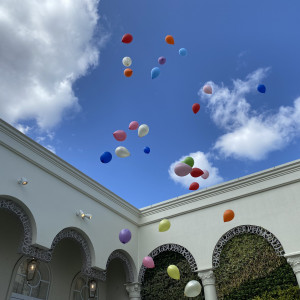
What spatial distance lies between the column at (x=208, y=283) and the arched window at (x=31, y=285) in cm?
336

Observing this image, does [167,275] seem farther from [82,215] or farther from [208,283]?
[82,215]

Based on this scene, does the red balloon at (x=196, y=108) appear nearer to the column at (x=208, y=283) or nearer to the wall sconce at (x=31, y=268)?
the column at (x=208, y=283)

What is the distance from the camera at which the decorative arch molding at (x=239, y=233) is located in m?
6.32

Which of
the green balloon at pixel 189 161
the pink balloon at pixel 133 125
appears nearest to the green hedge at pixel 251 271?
the green balloon at pixel 189 161

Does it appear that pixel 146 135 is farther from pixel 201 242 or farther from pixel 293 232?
pixel 293 232

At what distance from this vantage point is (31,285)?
671cm

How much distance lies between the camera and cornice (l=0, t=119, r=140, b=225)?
5.63 meters

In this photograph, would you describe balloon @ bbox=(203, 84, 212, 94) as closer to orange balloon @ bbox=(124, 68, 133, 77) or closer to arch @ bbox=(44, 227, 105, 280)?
orange balloon @ bbox=(124, 68, 133, 77)

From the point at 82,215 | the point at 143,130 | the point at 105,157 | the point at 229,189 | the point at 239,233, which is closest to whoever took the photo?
the point at 105,157

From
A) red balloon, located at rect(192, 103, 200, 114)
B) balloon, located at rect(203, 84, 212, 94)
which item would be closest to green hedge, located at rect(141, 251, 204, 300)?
red balloon, located at rect(192, 103, 200, 114)

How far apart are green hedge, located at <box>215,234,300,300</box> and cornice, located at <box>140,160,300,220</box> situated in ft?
3.45

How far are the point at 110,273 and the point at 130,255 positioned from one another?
1387mm

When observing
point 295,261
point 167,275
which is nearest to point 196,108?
point 295,261

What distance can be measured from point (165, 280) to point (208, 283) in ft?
3.80
